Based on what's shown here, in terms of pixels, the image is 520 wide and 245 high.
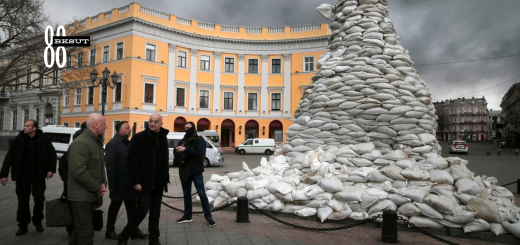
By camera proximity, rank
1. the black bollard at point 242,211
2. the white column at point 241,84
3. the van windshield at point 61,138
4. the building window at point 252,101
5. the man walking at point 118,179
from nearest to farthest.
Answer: the man walking at point 118,179 < the black bollard at point 242,211 < the van windshield at point 61,138 < the white column at point 241,84 < the building window at point 252,101

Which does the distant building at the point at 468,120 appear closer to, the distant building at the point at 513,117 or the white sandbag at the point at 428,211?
the distant building at the point at 513,117

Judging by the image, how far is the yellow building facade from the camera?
99.0ft

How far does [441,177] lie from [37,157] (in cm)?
602

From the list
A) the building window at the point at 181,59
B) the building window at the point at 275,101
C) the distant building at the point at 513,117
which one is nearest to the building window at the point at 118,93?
the building window at the point at 181,59

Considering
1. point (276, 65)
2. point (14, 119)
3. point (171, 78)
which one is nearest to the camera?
point (171, 78)

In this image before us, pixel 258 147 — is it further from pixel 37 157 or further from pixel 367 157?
pixel 37 157

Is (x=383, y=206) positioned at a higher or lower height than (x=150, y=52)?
lower

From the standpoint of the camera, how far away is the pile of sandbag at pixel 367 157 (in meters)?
5.07

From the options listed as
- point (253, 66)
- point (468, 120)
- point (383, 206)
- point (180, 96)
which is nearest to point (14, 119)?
point (180, 96)

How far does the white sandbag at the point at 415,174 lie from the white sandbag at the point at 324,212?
133cm

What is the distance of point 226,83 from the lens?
112 ft

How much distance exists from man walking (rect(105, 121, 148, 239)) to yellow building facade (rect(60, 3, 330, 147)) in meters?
26.0

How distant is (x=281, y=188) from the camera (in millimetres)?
5824

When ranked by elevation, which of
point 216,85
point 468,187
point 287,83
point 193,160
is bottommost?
point 468,187
